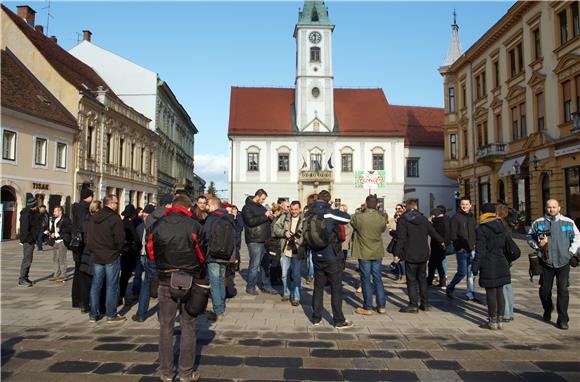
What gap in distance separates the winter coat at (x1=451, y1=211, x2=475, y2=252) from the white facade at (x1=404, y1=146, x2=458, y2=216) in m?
39.8

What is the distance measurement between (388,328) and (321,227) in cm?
179

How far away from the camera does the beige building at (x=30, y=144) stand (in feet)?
74.4

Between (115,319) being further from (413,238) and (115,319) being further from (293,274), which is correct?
(413,238)

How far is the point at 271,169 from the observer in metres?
46.0

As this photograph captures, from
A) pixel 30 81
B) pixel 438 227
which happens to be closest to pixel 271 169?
pixel 30 81

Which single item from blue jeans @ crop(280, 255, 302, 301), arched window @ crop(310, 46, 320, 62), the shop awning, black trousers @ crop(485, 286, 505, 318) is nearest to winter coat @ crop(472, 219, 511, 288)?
black trousers @ crop(485, 286, 505, 318)

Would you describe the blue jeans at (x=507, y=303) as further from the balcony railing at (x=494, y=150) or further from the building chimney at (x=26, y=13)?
the building chimney at (x=26, y=13)

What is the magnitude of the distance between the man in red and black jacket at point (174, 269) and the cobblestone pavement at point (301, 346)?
0.95 feet

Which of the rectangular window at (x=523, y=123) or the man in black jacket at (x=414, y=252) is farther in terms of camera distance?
the rectangular window at (x=523, y=123)

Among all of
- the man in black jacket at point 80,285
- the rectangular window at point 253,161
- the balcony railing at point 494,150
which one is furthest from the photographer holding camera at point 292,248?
the rectangular window at point 253,161

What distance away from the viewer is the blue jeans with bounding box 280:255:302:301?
8282 mm

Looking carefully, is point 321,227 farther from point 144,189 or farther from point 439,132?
point 439,132

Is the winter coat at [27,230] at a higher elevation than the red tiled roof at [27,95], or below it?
below

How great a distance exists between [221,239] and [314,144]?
40326 mm
